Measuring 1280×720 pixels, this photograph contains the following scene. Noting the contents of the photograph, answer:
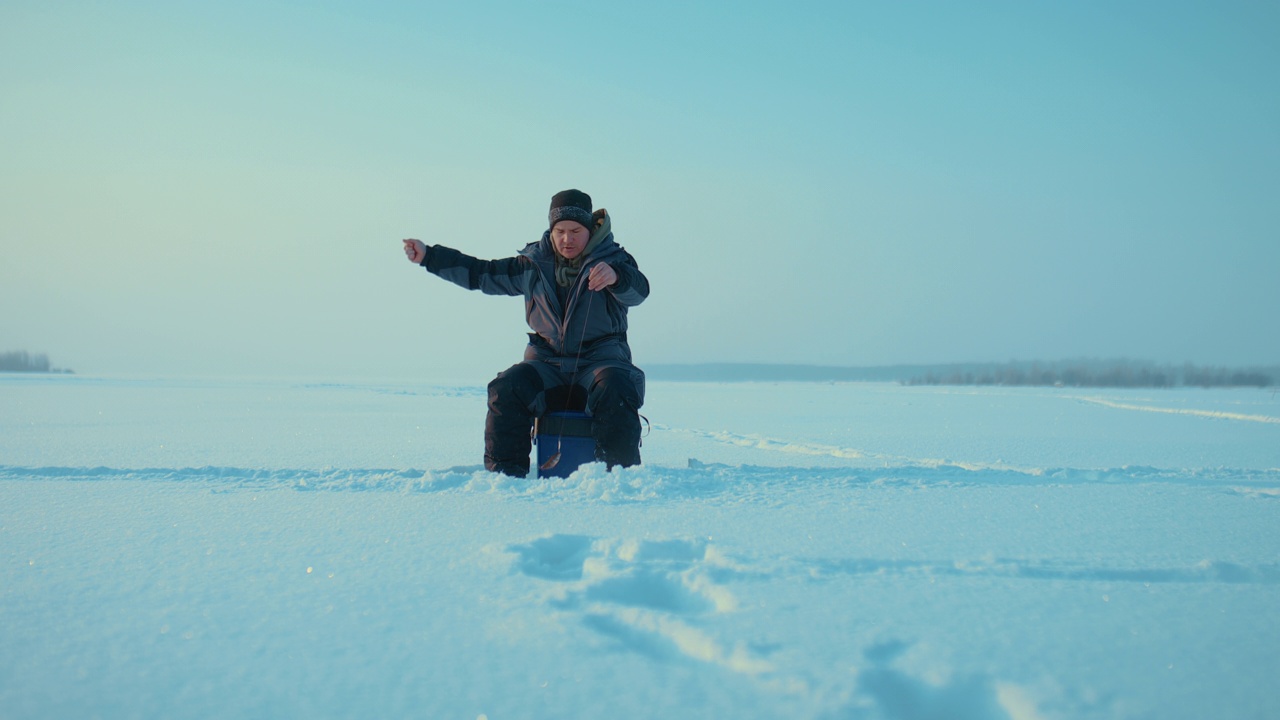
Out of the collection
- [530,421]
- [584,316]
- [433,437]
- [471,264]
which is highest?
[471,264]

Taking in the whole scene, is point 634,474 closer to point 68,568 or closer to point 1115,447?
point 68,568

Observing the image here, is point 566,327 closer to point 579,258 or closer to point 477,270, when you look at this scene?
point 579,258

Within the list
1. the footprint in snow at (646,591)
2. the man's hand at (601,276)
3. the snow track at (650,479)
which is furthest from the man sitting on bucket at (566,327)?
the footprint in snow at (646,591)

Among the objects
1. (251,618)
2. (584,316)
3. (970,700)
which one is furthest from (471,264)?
(970,700)

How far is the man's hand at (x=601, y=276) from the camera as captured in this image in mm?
2684

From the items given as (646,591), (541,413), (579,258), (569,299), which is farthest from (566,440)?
(646,591)

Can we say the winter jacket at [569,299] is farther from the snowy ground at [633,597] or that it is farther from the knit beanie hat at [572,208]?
the snowy ground at [633,597]

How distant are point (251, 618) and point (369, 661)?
30cm

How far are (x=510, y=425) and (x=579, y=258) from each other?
0.77 metres

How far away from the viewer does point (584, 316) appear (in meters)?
2.98

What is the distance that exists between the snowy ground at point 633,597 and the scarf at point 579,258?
0.88 metres

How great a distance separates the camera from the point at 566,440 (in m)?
2.82

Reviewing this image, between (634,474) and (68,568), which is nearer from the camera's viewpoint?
(68,568)

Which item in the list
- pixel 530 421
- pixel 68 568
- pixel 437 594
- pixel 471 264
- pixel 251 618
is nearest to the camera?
pixel 251 618
